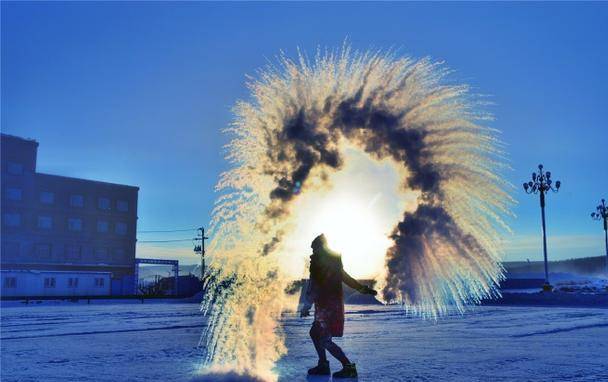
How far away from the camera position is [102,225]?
7838 cm

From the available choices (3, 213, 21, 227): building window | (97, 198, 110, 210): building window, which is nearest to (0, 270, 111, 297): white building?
(3, 213, 21, 227): building window

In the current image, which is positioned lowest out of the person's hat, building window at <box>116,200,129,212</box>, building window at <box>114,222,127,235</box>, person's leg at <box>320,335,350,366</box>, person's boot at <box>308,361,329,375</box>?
person's boot at <box>308,361,329,375</box>

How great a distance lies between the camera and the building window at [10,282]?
62.2 meters

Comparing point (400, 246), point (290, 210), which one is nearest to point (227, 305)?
point (290, 210)

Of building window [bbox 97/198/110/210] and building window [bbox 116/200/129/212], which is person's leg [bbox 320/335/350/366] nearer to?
building window [bbox 97/198/110/210]

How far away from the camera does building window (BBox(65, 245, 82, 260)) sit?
7312 centimetres

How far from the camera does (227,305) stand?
9.73 meters

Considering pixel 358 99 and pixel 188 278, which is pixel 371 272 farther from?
pixel 188 278

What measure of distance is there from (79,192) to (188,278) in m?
19.3

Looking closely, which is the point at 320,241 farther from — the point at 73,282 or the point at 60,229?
the point at 60,229

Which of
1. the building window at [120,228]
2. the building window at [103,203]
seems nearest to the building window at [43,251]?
the building window at [103,203]

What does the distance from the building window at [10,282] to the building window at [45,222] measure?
10367mm

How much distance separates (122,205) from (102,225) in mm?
4502

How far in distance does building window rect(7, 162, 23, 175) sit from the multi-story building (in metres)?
0.11
